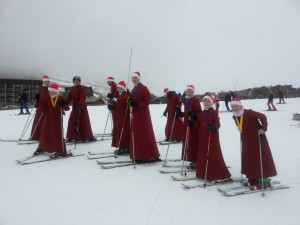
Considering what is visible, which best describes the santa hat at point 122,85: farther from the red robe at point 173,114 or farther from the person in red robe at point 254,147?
the person in red robe at point 254,147

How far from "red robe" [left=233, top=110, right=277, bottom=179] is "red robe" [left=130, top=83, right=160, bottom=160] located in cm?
254

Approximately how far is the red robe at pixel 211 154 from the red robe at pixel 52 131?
159 inches

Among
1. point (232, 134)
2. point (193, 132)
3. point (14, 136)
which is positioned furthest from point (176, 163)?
point (14, 136)

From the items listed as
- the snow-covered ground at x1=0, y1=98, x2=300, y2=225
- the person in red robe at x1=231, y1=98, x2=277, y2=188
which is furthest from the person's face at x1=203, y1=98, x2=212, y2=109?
the snow-covered ground at x1=0, y1=98, x2=300, y2=225

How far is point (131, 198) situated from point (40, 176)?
2387 millimetres

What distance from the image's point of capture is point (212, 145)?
18.7 feet

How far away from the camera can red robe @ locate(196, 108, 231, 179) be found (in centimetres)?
564

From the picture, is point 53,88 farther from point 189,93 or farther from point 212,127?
point 212,127

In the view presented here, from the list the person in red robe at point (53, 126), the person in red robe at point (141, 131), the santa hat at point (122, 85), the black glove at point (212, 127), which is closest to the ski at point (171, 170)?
the person in red robe at point (141, 131)

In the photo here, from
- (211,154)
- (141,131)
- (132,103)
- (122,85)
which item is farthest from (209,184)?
(122,85)

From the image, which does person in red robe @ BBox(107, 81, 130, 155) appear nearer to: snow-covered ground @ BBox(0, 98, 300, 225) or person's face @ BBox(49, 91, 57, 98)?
snow-covered ground @ BBox(0, 98, 300, 225)

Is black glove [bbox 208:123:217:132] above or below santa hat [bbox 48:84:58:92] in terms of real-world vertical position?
below

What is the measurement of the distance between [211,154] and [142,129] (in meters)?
2.19

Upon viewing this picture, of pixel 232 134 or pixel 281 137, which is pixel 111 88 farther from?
pixel 281 137
